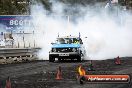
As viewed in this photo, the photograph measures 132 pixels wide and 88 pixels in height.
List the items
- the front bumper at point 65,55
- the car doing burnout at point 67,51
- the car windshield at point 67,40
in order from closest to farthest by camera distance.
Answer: the front bumper at point 65,55, the car doing burnout at point 67,51, the car windshield at point 67,40

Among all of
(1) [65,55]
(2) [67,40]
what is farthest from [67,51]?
(2) [67,40]

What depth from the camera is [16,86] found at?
15.3 m

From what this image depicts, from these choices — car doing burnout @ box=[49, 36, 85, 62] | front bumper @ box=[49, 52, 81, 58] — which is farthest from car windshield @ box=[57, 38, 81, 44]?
front bumper @ box=[49, 52, 81, 58]

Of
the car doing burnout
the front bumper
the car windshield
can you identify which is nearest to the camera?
the front bumper

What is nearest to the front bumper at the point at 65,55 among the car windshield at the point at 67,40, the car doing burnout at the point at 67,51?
the car doing burnout at the point at 67,51

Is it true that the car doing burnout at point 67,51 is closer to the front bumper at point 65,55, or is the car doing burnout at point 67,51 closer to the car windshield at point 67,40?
the front bumper at point 65,55

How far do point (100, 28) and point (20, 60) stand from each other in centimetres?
1343

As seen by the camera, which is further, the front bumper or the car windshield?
the car windshield

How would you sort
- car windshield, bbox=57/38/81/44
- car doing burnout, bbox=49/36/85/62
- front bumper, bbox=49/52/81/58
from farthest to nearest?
car windshield, bbox=57/38/81/44
car doing burnout, bbox=49/36/85/62
front bumper, bbox=49/52/81/58

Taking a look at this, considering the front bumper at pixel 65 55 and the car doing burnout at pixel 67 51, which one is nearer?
the front bumper at pixel 65 55

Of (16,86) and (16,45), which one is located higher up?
(16,86)

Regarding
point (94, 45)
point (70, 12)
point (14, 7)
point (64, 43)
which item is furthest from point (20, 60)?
point (14, 7)

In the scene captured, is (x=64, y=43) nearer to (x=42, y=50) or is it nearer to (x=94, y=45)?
(x=42, y=50)

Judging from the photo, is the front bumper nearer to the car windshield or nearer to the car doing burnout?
the car doing burnout
